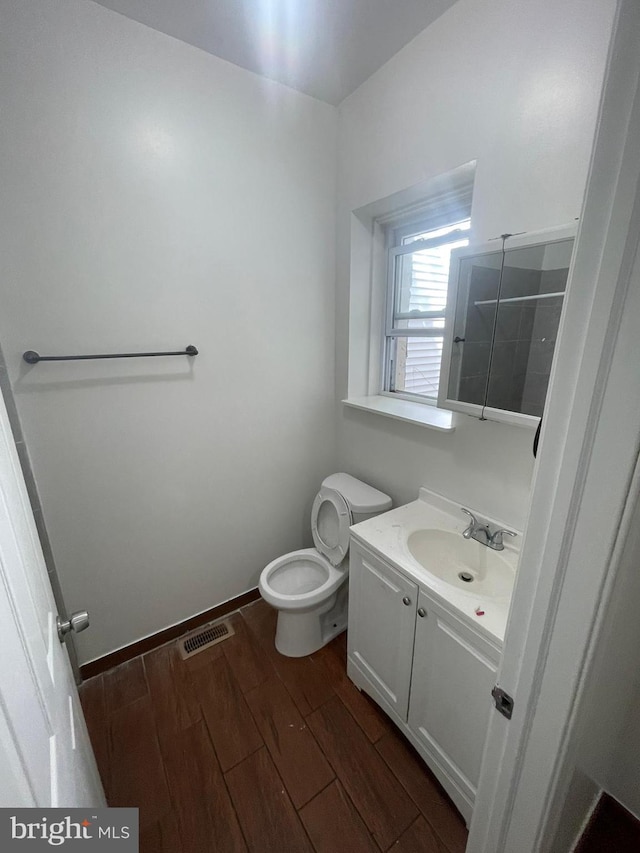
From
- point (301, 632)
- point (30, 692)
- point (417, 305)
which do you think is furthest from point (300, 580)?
point (417, 305)

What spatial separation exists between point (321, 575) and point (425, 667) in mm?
732

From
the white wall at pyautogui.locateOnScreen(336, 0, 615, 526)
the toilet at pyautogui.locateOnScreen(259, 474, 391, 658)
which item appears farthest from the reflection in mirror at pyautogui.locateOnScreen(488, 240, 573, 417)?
the toilet at pyautogui.locateOnScreen(259, 474, 391, 658)

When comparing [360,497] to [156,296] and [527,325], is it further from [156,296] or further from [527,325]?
[156,296]

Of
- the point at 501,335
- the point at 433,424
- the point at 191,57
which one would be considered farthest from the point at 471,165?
the point at 191,57

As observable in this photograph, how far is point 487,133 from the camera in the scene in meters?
1.14

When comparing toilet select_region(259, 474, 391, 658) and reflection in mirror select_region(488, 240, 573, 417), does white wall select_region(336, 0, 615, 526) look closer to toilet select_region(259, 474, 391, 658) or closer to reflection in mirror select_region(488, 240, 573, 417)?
reflection in mirror select_region(488, 240, 573, 417)

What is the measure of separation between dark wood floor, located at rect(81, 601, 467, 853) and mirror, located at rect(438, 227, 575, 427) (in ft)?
4.32

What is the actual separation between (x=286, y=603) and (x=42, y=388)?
4.26 feet

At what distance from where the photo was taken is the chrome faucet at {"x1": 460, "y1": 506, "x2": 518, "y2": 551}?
4.10 ft

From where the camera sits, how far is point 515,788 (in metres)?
0.67

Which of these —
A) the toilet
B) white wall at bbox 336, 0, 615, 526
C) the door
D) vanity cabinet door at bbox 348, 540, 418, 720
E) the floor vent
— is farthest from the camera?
the floor vent

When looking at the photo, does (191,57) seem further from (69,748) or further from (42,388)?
(69,748)

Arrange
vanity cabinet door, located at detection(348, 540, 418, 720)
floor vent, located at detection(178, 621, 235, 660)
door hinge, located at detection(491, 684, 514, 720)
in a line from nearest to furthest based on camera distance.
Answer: door hinge, located at detection(491, 684, 514, 720) < vanity cabinet door, located at detection(348, 540, 418, 720) < floor vent, located at detection(178, 621, 235, 660)

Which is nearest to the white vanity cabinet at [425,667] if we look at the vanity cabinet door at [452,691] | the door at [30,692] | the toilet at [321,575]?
the vanity cabinet door at [452,691]
